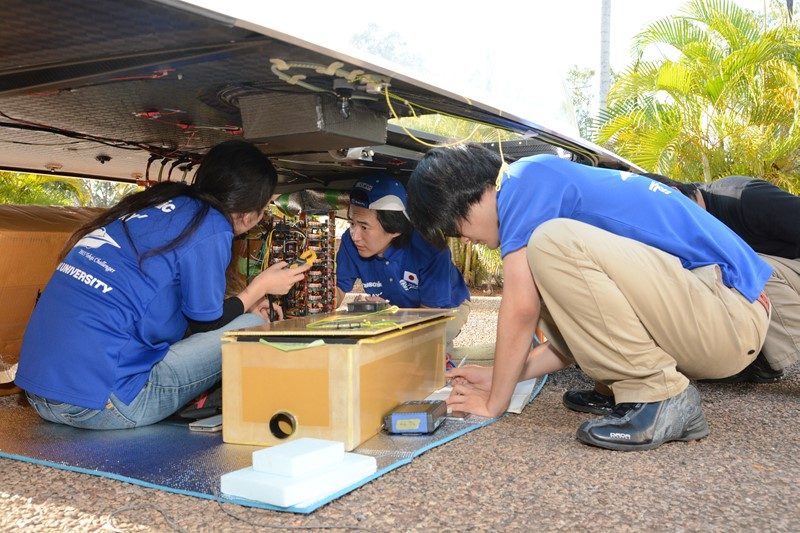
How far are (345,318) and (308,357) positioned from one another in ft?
1.51

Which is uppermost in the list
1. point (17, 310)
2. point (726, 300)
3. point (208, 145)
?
point (208, 145)

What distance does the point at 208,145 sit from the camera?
3953 mm

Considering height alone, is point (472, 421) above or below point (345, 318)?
below

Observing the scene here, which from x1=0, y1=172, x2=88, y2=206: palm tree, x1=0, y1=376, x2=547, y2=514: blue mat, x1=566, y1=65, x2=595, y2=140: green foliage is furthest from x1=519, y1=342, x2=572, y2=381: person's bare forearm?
x1=566, y1=65, x2=595, y2=140: green foliage

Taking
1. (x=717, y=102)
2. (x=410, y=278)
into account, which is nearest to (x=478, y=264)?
(x=717, y=102)

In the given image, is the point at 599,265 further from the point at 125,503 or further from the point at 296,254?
the point at 296,254

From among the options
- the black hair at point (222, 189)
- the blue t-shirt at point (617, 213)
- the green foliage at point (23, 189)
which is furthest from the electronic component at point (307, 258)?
the green foliage at point (23, 189)

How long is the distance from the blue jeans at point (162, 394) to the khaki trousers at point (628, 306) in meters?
1.20

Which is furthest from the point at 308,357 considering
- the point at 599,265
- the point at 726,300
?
the point at 726,300

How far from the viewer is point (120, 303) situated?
243 centimetres

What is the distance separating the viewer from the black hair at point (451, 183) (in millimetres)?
A: 2531

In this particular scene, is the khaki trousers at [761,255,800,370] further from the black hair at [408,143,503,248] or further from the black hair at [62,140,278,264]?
the black hair at [62,140,278,264]

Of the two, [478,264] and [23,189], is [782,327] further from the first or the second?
[23,189]

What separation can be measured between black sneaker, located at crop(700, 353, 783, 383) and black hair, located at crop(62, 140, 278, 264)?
2365 millimetres
